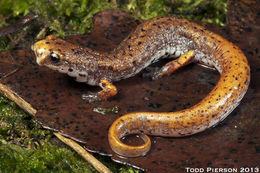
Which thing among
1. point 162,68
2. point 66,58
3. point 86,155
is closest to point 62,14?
point 66,58

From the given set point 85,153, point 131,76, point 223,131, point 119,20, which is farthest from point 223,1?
point 85,153

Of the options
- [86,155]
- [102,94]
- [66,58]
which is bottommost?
[86,155]

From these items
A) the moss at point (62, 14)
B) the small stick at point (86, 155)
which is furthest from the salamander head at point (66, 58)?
the small stick at point (86, 155)

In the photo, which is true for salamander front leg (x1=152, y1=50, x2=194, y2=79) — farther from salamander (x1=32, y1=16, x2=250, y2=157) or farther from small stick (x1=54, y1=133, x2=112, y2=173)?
small stick (x1=54, y1=133, x2=112, y2=173)

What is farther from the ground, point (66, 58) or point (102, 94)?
point (66, 58)

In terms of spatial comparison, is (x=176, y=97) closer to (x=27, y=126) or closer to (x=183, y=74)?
(x=183, y=74)

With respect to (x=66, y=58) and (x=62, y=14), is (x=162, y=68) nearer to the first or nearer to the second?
(x=66, y=58)

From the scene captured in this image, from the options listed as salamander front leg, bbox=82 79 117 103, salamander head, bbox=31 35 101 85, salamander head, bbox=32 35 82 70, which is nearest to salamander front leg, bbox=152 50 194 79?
salamander front leg, bbox=82 79 117 103
